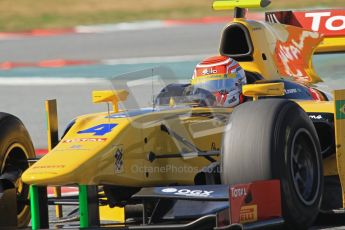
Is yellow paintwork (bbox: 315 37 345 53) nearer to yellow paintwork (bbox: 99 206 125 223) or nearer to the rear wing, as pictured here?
the rear wing

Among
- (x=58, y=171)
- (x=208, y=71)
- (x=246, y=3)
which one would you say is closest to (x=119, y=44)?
(x=246, y=3)

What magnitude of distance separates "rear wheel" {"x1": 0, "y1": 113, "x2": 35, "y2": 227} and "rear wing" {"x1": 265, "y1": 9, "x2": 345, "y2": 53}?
11.1 ft

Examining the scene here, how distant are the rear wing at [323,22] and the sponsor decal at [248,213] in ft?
13.3

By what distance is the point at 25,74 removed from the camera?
53.2 ft

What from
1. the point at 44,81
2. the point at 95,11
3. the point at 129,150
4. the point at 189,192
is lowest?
the point at 189,192

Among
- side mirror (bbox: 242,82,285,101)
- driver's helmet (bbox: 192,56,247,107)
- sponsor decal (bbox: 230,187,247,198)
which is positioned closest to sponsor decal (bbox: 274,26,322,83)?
driver's helmet (bbox: 192,56,247,107)

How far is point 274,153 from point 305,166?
1.56 feet

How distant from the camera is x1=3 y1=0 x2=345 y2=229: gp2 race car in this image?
5625 millimetres

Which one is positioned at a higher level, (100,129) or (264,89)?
(264,89)

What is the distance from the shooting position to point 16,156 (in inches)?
273

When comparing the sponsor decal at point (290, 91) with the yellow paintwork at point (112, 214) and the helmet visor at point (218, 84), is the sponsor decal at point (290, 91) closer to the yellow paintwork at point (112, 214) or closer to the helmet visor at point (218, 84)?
the helmet visor at point (218, 84)

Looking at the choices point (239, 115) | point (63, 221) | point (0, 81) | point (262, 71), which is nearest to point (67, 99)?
point (0, 81)

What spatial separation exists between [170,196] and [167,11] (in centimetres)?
1705

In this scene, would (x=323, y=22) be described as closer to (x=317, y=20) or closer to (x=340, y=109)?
(x=317, y=20)
